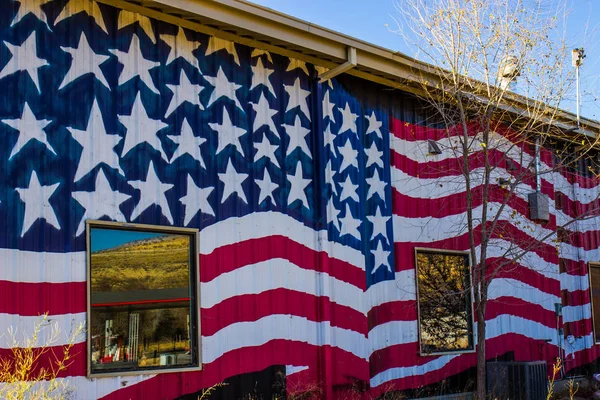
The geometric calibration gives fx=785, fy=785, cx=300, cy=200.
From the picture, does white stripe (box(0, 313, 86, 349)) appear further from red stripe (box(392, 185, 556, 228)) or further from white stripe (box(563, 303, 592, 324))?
white stripe (box(563, 303, 592, 324))

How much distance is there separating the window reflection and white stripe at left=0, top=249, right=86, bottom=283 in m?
0.23

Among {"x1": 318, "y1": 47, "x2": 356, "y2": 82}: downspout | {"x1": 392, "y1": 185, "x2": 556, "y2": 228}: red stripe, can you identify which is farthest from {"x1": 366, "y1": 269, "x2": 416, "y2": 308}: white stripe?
{"x1": 318, "y1": 47, "x2": 356, "y2": 82}: downspout

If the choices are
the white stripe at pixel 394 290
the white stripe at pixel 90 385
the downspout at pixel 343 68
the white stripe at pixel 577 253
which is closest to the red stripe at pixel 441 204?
the white stripe at pixel 394 290

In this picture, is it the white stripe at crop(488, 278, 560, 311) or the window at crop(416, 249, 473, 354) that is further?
the white stripe at crop(488, 278, 560, 311)

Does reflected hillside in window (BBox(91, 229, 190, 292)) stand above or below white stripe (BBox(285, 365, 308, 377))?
above

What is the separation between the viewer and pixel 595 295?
58.1ft

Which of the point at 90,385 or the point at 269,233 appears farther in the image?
the point at 269,233

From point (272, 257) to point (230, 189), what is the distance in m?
1.17

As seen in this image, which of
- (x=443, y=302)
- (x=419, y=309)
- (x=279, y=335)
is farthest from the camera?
(x=443, y=302)

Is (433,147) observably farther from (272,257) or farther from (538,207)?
(272,257)

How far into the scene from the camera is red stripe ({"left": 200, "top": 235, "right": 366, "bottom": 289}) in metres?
10.1

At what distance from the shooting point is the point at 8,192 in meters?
8.29

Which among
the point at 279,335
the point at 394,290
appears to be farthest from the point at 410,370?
the point at 279,335

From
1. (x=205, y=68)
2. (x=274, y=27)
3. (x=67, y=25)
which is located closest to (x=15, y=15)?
(x=67, y=25)
